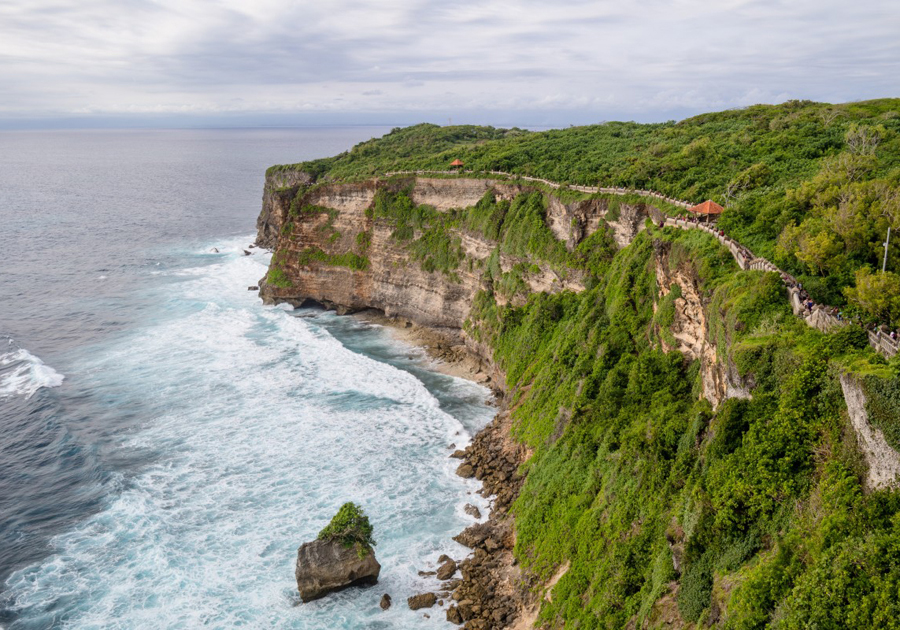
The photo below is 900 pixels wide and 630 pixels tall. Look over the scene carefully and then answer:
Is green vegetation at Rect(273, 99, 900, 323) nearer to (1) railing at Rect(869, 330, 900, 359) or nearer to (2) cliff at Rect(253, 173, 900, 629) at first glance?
(2) cliff at Rect(253, 173, 900, 629)

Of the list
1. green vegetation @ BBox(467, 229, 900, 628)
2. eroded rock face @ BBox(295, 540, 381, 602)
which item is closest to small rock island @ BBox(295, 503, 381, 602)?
eroded rock face @ BBox(295, 540, 381, 602)

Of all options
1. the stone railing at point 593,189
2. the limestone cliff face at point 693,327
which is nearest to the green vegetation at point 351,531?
the limestone cliff face at point 693,327

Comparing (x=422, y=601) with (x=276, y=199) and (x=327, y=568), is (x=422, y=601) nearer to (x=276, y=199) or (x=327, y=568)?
(x=327, y=568)

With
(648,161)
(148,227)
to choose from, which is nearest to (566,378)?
(648,161)

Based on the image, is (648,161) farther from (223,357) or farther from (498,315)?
(223,357)

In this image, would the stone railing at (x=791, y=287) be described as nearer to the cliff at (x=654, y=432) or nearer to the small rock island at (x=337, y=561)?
the cliff at (x=654, y=432)

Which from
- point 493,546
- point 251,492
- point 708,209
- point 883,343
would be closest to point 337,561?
point 493,546
